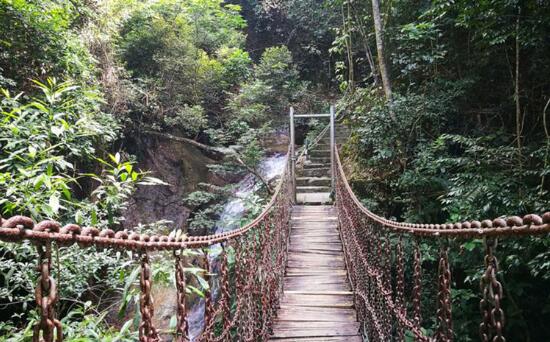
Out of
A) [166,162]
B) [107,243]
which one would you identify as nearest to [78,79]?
[166,162]

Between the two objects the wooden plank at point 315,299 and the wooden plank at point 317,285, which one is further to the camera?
the wooden plank at point 317,285

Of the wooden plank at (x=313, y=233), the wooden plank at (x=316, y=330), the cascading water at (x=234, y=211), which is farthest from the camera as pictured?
the cascading water at (x=234, y=211)

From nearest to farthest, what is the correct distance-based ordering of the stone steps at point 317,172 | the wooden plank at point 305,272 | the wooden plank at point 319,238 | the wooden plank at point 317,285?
the wooden plank at point 317,285 < the wooden plank at point 305,272 < the wooden plank at point 319,238 < the stone steps at point 317,172

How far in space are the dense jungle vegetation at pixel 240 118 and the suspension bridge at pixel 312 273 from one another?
30 cm

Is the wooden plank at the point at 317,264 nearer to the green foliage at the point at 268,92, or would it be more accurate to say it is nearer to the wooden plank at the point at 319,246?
the wooden plank at the point at 319,246

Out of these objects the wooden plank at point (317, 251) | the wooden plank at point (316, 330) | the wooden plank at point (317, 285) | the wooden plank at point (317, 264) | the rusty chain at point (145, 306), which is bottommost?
the wooden plank at point (316, 330)

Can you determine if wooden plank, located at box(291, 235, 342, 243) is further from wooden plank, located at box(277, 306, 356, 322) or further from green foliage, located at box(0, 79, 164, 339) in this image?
green foliage, located at box(0, 79, 164, 339)

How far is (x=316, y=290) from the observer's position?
2.84 meters

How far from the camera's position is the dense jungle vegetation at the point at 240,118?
1732mm

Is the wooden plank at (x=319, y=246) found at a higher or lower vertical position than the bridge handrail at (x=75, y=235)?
lower

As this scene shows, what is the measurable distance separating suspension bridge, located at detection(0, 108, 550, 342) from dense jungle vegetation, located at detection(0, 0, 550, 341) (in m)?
0.30

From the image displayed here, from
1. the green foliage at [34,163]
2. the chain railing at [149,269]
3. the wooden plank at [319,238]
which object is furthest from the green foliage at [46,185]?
the wooden plank at [319,238]

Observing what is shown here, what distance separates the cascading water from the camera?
4121mm

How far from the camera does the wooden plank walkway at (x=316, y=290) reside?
2268 mm
